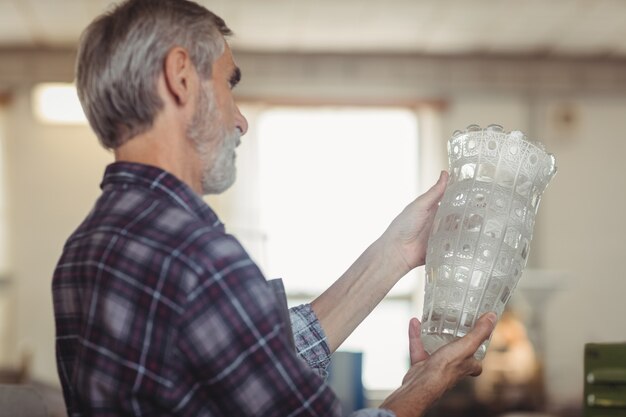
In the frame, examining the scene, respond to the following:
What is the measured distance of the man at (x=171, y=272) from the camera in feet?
3.62

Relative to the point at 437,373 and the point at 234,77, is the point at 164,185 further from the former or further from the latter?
the point at 437,373

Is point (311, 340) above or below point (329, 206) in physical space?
below

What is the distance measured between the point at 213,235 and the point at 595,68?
8285 mm

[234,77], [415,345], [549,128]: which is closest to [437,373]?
[415,345]

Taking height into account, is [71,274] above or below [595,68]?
below

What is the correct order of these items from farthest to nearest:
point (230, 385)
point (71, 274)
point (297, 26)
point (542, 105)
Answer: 1. point (542, 105)
2. point (297, 26)
3. point (71, 274)
4. point (230, 385)

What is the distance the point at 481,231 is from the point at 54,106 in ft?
24.7

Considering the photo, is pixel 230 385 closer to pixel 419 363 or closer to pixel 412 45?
pixel 419 363

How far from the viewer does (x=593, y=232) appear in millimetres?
8844

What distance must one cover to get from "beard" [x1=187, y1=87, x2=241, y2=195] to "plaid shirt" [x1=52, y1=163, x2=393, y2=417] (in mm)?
115

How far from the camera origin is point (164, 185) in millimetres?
1209

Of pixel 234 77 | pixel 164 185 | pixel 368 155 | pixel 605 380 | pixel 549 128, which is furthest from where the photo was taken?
pixel 549 128

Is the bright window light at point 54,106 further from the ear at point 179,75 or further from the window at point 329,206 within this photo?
the ear at point 179,75

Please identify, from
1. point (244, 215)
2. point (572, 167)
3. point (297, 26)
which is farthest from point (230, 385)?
point (572, 167)
